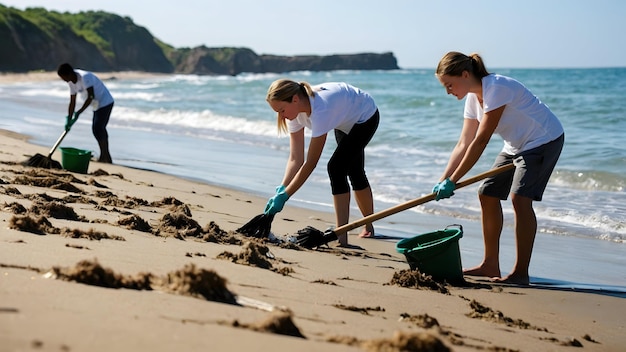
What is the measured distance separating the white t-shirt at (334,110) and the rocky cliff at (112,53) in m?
56.6

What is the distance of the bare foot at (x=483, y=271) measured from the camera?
545cm

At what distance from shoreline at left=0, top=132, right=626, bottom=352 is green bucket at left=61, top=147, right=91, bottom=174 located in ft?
5.41

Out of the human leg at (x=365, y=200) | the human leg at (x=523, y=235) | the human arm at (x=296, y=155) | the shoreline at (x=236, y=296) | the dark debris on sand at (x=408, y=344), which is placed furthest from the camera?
the human leg at (x=365, y=200)

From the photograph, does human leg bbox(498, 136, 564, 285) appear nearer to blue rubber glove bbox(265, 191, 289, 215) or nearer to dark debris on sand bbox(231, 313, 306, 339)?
blue rubber glove bbox(265, 191, 289, 215)

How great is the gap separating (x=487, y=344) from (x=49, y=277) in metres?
1.84

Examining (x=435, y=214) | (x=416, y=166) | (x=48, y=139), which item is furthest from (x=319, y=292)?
(x=48, y=139)

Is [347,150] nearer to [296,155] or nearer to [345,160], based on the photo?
[345,160]

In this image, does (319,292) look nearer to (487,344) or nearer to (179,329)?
(487,344)

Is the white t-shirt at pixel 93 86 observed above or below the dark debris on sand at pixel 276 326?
above

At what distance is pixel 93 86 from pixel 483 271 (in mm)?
6410

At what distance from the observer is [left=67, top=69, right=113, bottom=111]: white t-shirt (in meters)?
Answer: 10.1

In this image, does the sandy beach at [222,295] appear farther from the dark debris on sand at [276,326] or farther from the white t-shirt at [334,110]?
the white t-shirt at [334,110]

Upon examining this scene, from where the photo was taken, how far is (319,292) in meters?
4.05

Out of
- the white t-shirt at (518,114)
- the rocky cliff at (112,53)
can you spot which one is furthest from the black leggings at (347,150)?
the rocky cliff at (112,53)
